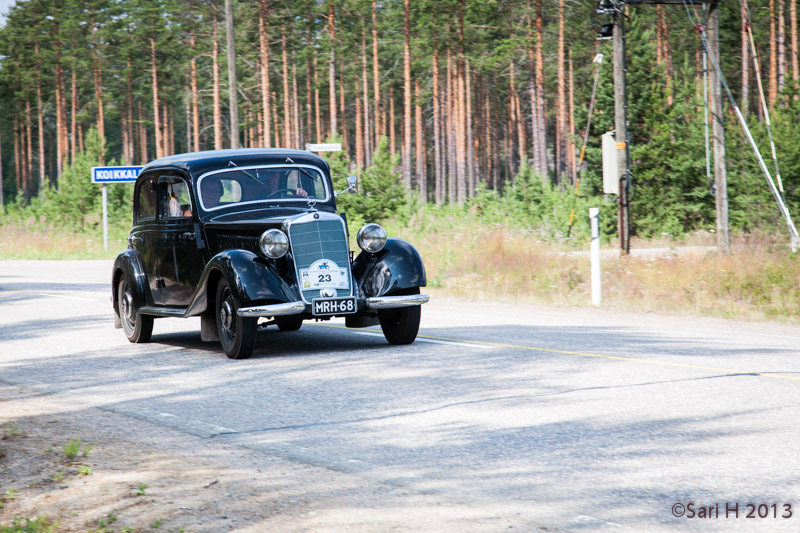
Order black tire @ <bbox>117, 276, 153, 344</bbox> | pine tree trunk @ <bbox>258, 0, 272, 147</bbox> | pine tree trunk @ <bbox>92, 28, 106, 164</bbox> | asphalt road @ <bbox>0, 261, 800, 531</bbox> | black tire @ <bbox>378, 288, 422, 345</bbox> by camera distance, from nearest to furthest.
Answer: asphalt road @ <bbox>0, 261, 800, 531</bbox> → black tire @ <bbox>378, 288, 422, 345</bbox> → black tire @ <bbox>117, 276, 153, 344</bbox> → pine tree trunk @ <bbox>258, 0, 272, 147</bbox> → pine tree trunk @ <bbox>92, 28, 106, 164</bbox>

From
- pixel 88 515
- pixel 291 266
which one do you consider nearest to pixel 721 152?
pixel 291 266

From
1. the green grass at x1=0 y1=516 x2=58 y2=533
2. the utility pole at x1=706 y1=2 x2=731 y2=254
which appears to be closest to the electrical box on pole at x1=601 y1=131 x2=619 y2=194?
the utility pole at x1=706 y1=2 x2=731 y2=254

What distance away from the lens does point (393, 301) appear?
9.53m

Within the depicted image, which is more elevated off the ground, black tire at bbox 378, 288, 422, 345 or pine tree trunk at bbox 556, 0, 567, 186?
pine tree trunk at bbox 556, 0, 567, 186

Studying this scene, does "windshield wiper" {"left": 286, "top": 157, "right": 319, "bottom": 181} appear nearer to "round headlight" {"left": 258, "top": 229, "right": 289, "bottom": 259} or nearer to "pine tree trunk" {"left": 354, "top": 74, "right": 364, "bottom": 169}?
"round headlight" {"left": 258, "top": 229, "right": 289, "bottom": 259}

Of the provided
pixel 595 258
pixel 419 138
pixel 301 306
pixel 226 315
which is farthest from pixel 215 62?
pixel 301 306

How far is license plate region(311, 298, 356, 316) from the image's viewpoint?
9133 millimetres

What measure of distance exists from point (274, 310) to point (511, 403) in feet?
9.50

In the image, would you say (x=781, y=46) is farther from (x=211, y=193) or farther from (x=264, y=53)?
(x=211, y=193)

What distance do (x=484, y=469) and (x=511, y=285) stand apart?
42.2 ft

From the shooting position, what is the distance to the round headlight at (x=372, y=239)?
32.4 ft

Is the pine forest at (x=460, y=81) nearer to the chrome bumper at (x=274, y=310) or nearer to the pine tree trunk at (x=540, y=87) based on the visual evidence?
the pine tree trunk at (x=540, y=87)

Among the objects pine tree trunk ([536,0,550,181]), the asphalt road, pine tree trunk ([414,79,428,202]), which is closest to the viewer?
the asphalt road

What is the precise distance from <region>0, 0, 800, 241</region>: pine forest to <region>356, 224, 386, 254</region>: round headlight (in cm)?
1012
